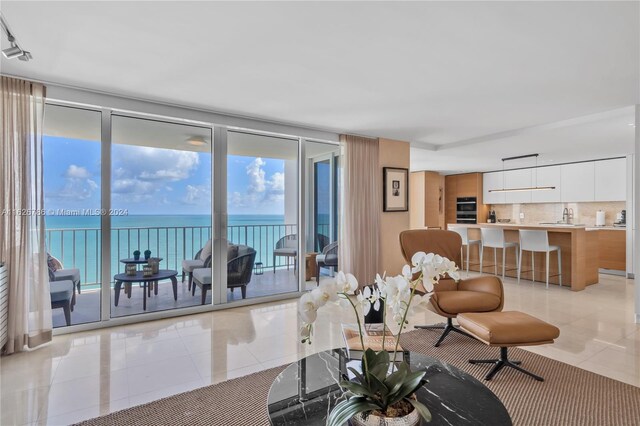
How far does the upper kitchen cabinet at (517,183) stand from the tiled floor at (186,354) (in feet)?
14.2

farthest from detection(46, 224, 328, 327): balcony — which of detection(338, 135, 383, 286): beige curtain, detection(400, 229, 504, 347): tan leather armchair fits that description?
detection(400, 229, 504, 347): tan leather armchair

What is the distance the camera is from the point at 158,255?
4.11 metres

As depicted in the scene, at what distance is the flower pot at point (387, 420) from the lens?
1.14 metres

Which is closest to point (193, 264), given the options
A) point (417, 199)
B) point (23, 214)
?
point (23, 214)

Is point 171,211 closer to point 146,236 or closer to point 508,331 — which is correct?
point 146,236

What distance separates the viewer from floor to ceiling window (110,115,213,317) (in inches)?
147

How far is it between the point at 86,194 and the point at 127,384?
84.6 inches

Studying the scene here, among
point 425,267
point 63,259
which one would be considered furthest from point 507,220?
point 63,259

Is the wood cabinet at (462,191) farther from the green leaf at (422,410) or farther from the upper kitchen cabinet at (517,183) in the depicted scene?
the green leaf at (422,410)

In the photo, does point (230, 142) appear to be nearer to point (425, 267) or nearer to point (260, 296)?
point (260, 296)

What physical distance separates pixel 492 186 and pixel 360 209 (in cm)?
549

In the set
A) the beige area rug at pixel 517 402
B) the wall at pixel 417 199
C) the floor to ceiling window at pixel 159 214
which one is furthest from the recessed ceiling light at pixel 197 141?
the wall at pixel 417 199

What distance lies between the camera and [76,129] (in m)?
3.71

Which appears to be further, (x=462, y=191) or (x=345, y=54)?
(x=462, y=191)
